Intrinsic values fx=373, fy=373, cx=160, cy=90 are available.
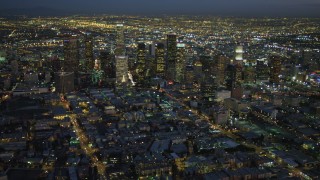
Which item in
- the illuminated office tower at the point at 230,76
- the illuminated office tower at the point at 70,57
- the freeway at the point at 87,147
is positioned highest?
the illuminated office tower at the point at 70,57

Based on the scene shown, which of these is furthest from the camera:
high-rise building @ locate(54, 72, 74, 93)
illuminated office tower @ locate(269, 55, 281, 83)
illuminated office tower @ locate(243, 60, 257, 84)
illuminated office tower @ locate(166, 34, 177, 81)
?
illuminated office tower @ locate(166, 34, 177, 81)

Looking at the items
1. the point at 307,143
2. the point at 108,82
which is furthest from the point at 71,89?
the point at 307,143

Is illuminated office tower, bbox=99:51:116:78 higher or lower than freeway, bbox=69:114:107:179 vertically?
higher

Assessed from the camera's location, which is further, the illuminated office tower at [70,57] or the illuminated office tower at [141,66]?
the illuminated office tower at [70,57]

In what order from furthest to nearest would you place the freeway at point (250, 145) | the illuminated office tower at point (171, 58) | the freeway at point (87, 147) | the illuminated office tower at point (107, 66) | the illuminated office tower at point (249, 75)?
the illuminated office tower at point (107, 66) < the illuminated office tower at point (171, 58) < the illuminated office tower at point (249, 75) < the freeway at point (87, 147) < the freeway at point (250, 145)

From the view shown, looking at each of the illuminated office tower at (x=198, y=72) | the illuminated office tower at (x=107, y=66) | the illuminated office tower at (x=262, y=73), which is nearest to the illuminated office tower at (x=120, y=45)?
the illuminated office tower at (x=107, y=66)

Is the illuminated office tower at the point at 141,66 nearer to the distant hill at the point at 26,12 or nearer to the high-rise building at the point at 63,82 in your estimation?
the high-rise building at the point at 63,82

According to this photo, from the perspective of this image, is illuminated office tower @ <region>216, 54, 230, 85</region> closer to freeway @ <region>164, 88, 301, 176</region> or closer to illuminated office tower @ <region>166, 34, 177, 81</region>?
illuminated office tower @ <region>166, 34, 177, 81</region>

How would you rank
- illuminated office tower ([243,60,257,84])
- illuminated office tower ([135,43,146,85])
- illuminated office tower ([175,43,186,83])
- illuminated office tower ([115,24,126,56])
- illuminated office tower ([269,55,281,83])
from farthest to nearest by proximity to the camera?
illuminated office tower ([115,24,126,56]), illuminated office tower ([175,43,186,83]), illuminated office tower ([135,43,146,85]), illuminated office tower ([269,55,281,83]), illuminated office tower ([243,60,257,84])

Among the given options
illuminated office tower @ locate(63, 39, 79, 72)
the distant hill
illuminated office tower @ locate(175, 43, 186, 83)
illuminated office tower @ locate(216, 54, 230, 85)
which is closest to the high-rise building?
illuminated office tower @ locate(63, 39, 79, 72)

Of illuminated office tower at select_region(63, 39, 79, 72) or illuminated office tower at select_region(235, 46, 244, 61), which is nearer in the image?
illuminated office tower at select_region(63, 39, 79, 72)

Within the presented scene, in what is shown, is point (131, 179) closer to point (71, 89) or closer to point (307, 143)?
point (307, 143)

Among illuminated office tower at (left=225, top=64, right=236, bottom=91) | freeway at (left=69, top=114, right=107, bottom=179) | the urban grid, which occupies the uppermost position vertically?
illuminated office tower at (left=225, top=64, right=236, bottom=91)
